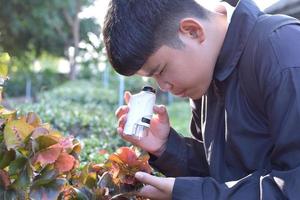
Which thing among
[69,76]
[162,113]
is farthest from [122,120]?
[69,76]

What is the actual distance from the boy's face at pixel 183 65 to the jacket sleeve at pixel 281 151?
0.27 meters

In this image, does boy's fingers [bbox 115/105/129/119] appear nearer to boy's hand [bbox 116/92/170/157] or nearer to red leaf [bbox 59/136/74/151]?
boy's hand [bbox 116/92/170/157]

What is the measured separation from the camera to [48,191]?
A: 4.72 feet

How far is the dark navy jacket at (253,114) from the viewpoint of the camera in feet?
4.77

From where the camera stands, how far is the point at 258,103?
1575 millimetres

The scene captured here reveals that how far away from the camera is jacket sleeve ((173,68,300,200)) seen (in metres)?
1.44

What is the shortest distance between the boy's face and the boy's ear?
10 millimetres

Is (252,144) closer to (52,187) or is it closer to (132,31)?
(132,31)

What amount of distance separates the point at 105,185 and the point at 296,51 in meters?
0.72

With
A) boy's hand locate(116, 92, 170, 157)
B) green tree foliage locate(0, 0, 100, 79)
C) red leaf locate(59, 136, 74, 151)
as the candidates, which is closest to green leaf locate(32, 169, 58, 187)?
red leaf locate(59, 136, 74, 151)

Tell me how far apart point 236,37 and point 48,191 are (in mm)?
744

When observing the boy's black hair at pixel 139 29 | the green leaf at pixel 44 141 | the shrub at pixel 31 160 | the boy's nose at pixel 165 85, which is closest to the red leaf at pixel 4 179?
the shrub at pixel 31 160

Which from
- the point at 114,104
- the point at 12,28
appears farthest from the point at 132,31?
the point at 12,28

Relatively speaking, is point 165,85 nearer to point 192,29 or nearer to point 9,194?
point 192,29
